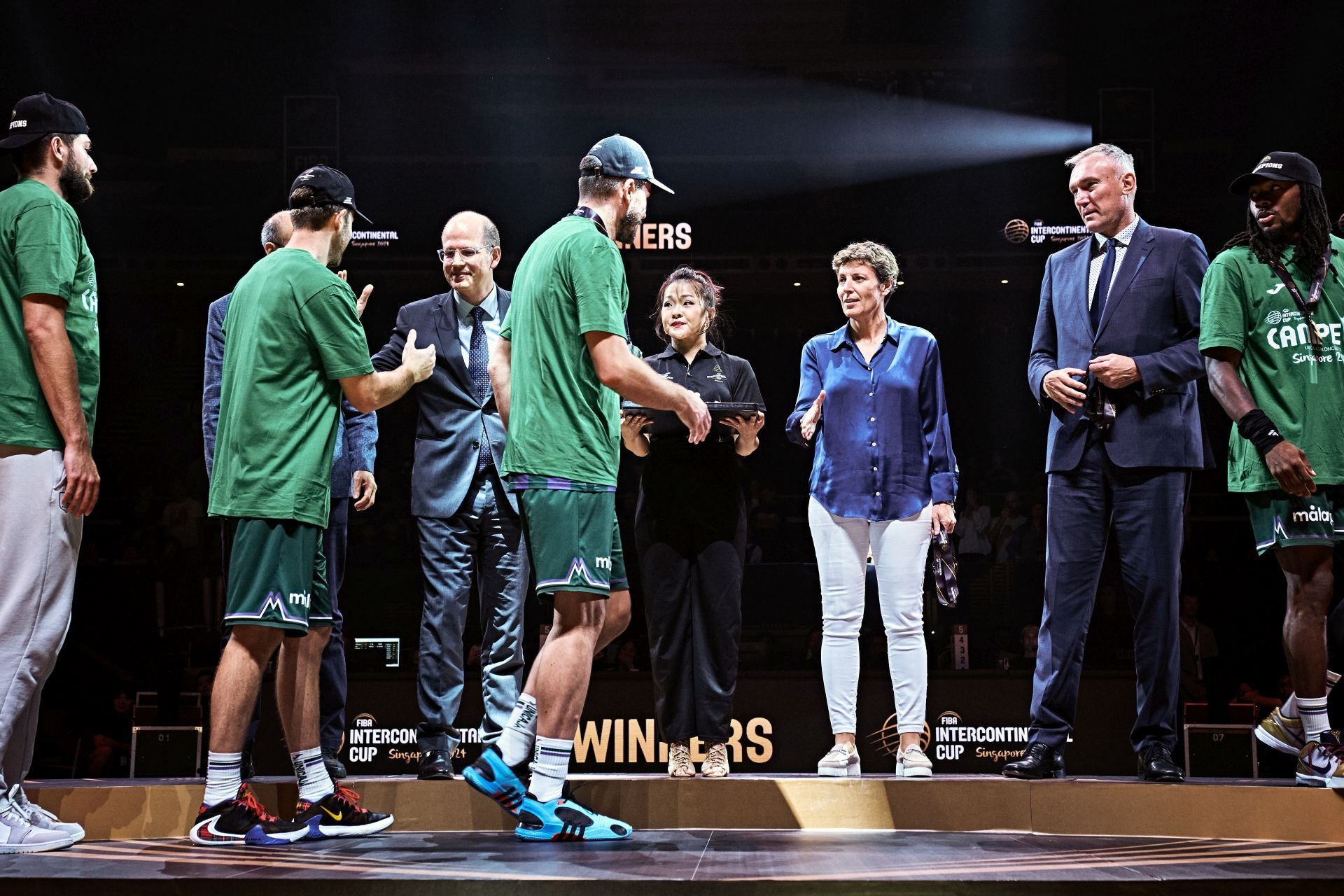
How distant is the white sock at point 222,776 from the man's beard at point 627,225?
1692 millimetres

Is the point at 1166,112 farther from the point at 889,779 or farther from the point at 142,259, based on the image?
the point at 142,259

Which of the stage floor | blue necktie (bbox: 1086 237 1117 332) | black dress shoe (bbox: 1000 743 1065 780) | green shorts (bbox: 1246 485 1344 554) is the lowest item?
the stage floor

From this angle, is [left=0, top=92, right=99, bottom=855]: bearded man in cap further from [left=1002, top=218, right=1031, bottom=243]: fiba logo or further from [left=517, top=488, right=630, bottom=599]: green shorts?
[left=1002, top=218, right=1031, bottom=243]: fiba logo

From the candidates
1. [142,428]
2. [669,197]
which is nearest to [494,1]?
[669,197]

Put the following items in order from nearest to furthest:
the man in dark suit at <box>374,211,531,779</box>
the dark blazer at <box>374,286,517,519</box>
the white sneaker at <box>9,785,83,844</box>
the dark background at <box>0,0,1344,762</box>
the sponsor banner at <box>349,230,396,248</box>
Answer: the white sneaker at <box>9,785,83,844</box> → the man in dark suit at <box>374,211,531,779</box> → the dark blazer at <box>374,286,517,519</box> → the dark background at <box>0,0,1344,762</box> → the sponsor banner at <box>349,230,396,248</box>

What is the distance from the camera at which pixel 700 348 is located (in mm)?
3916

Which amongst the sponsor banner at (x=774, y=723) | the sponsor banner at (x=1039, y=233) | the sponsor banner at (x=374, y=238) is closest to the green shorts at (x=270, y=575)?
the sponsor banner at (x=774, y=723)

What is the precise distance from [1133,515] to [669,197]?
5446 millimetres

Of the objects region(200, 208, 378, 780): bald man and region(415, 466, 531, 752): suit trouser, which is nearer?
region(415, 466, 531, 752): suit trouser

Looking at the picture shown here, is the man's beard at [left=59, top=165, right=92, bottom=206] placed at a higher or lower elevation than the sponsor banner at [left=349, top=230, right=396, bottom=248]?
lower

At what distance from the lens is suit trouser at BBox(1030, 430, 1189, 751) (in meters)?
3.29

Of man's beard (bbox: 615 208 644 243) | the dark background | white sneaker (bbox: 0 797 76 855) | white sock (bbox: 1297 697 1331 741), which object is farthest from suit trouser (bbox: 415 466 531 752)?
the dark background

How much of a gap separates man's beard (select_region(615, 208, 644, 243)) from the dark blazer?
818 millimetres

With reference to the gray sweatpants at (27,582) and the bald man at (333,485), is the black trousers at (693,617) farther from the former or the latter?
the gray sweatpants at (27,582)
